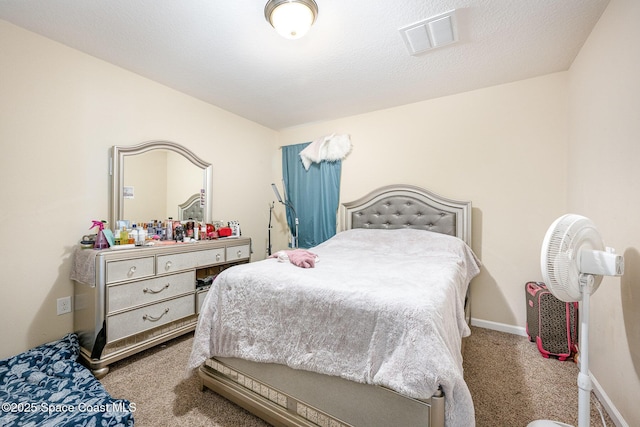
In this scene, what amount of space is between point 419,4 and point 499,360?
8.46 ft

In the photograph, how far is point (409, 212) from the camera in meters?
2.95

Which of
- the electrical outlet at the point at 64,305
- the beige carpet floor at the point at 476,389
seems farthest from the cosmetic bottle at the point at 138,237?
the beige carpet floor at the point at 476,389

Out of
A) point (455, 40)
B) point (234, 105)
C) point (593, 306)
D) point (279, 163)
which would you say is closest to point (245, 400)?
point (593, 306)

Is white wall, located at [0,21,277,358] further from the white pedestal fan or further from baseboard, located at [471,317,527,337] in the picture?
baseboard, located at [471,317,527,337]

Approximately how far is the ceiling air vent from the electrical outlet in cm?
324

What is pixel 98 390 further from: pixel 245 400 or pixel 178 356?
pixel 245 400

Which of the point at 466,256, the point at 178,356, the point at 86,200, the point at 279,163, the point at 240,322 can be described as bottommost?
the point at 178,356

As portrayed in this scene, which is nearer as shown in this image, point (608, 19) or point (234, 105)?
point (608, 19)

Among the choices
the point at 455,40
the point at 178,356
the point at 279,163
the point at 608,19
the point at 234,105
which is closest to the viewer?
the point at 608,19

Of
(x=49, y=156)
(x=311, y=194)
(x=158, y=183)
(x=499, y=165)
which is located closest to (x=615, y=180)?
(x=499, y=165)

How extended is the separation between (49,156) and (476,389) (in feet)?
11.3

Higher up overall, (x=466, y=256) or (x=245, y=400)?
(x=466, y=256)

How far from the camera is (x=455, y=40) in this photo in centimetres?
192

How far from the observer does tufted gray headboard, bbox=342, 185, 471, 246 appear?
267 cm
